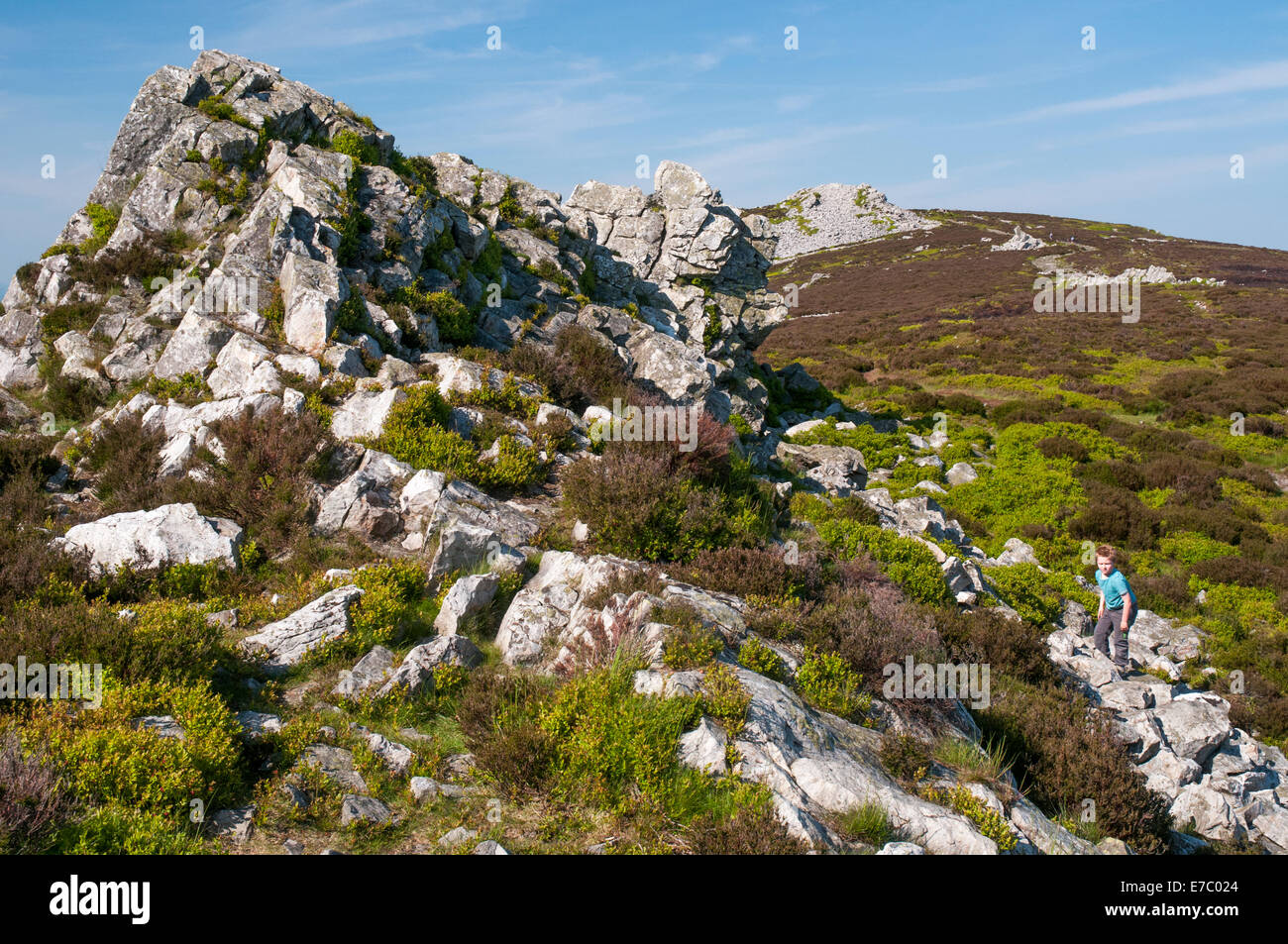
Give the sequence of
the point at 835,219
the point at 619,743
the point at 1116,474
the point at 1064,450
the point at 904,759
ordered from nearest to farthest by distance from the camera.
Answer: the point at 619,743, the point at 904,759, the point at 1116,474, the point at 1064,450, the point at 835,219

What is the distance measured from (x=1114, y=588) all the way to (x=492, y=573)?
1263cm

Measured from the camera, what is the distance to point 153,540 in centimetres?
Result: 860

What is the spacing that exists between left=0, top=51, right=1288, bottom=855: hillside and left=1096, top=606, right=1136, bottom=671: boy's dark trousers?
663 mm

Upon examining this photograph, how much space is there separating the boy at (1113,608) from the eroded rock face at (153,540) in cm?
1528

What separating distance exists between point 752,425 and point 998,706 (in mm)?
16916

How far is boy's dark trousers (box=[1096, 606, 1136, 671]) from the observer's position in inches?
552

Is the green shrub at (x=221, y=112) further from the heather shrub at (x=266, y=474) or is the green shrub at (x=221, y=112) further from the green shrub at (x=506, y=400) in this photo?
the heather shrub at (x=266, y=474)

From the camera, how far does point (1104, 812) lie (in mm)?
7410

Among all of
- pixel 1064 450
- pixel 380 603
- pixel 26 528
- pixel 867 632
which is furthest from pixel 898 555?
pixel 1064 450

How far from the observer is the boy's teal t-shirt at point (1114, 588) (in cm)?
1382

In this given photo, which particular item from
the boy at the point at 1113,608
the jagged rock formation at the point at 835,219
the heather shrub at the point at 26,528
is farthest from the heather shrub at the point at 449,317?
the jagged rock formation at the point at 835,219

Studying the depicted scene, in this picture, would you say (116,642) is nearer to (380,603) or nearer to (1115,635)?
(380,603)
